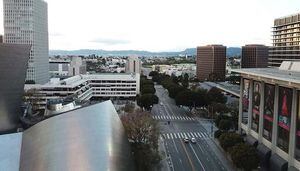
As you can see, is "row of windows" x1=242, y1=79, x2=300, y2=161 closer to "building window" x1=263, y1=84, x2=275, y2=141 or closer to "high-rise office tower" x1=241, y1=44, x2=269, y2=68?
"building window" x1=263, y1=84, x2=275, y2=141

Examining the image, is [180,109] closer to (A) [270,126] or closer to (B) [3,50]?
(A) [270,126]

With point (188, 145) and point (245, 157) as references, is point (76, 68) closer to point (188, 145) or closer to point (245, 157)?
point (188, 145)

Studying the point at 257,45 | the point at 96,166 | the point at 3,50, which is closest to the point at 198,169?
the point at 96,166

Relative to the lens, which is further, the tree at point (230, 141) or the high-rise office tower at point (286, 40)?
the high-rise office tower at point (286, 40)

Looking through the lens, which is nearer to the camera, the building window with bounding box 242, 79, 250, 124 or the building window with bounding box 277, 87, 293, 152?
the building window with bounding box 277, 87, 293, 152

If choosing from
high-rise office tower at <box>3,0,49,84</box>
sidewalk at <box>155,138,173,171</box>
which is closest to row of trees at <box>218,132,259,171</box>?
sidewalk at <box>155,138,173,171</box>

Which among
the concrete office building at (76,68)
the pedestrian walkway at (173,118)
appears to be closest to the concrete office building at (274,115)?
the pedestrian walkway at (173,118)

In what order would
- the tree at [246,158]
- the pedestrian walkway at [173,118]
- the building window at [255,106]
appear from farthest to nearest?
the pedestrian walkway at [173,118] → the building window at [255,106] → the tree at [246,158]

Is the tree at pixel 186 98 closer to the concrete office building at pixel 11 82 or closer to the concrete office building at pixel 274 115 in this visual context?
the concrete office building at pixel 274 115
